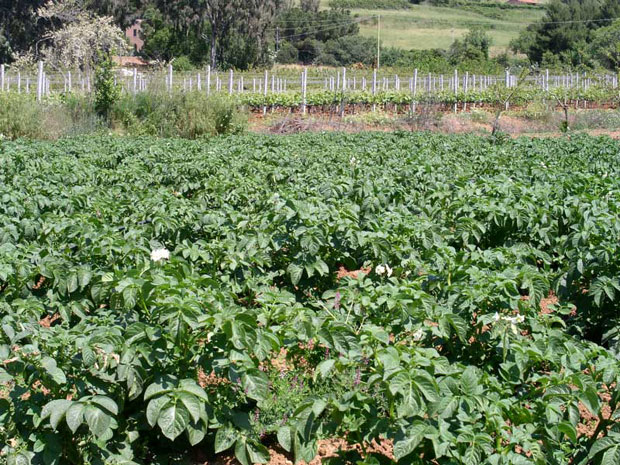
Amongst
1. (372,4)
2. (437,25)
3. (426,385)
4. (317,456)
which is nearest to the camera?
(426,385)

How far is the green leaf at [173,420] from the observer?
10.0 ft

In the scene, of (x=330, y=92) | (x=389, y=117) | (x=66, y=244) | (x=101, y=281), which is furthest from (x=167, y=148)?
(x=330, y=92)

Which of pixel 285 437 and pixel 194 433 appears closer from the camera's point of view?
pixel 194 433

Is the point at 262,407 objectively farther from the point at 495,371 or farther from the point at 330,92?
the point at 330,92

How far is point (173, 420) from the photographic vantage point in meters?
3.07

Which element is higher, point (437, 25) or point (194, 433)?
point (437, 25)

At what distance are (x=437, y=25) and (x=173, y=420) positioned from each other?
109 meters

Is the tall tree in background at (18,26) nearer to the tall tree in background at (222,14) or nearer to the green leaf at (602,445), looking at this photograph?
the tall tree in background at (222,14)

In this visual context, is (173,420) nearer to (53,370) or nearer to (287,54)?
(53,370)

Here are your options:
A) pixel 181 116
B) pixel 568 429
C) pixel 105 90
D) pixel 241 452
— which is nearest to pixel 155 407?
pixel 241 452

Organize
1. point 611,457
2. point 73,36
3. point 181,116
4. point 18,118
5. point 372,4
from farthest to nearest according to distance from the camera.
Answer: point 372,4 < point 73,36 < point 181,116 < point 18,118 < point 611,457

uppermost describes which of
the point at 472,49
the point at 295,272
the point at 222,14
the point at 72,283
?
the point at 222,14

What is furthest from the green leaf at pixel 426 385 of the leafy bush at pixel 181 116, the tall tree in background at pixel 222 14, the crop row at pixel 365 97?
the tall tree in background at pixel 222 14

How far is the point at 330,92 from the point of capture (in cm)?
3322
